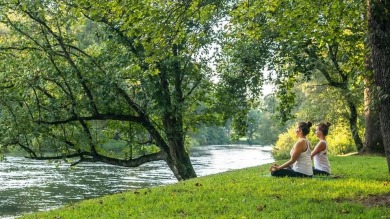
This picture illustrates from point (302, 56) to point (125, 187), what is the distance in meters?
12.6

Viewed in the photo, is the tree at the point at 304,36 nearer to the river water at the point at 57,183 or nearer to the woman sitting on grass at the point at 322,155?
the woman sitting on grass at the point at 322,155

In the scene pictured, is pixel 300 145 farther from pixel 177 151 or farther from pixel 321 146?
pixel 177 151

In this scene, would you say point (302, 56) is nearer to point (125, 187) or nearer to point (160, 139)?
point (160, 139)

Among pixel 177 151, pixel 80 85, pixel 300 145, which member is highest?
pixel 80 85

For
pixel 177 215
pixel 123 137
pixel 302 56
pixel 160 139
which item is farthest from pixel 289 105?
pixel 177 215

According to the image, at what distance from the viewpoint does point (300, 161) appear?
11.2 metres

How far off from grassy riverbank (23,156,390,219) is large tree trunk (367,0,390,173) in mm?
1369

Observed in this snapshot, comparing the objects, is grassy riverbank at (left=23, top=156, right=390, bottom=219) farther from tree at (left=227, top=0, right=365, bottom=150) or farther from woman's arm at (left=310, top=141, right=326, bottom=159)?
tree at (left=227, top=0, right=365, bottom=150)

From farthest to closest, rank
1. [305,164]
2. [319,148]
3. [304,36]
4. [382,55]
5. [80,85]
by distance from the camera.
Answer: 1. [80,85]
2. [304,36]
3. [319,148]
4. [305,164]
5. [382,55]

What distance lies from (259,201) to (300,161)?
319cm

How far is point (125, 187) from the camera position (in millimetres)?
25750

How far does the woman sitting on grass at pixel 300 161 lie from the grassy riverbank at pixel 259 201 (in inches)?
15.1

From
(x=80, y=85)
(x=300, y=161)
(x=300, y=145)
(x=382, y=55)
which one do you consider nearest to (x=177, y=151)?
(x=80, y=85)

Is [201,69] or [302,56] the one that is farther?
[201,69]
